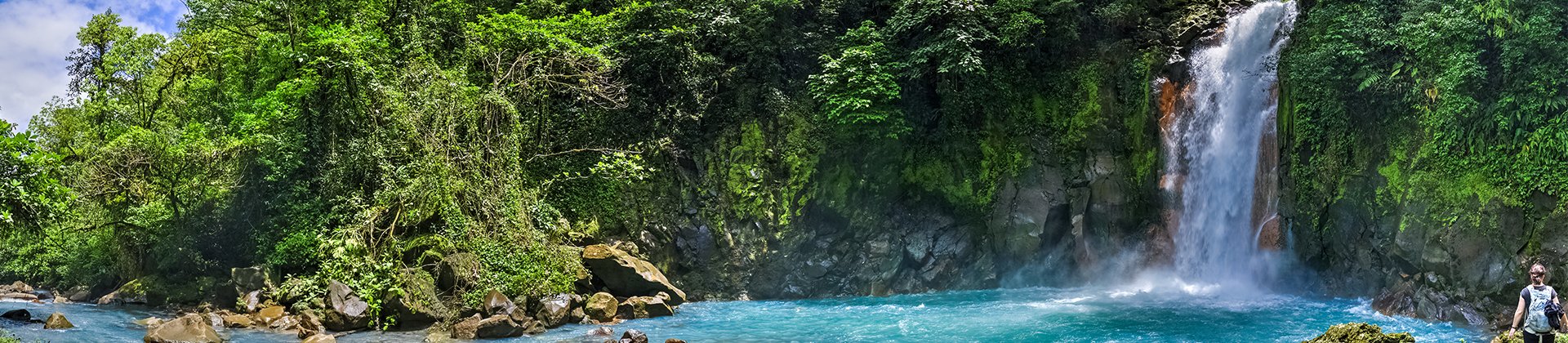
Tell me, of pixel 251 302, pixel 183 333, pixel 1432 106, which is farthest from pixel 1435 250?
pixel 251 302

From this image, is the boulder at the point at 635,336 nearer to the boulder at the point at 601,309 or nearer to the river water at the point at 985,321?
the river water at the point at 985,321

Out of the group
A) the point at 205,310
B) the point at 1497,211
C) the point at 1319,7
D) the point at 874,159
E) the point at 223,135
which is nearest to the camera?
the point at 1497,211

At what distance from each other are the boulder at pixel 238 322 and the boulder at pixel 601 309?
18.8 ft

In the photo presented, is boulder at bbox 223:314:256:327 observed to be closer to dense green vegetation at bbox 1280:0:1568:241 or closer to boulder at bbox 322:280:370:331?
boulder at bbox 322:280:370:331

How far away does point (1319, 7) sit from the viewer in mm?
19453

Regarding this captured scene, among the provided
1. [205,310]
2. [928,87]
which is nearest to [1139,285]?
[928,87]

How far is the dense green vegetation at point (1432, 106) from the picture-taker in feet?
48.2

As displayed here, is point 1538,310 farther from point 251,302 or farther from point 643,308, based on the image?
point 251,302

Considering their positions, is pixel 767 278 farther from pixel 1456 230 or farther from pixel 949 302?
pixel 1456 230

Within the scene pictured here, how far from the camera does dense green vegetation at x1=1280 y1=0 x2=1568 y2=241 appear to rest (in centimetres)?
1468

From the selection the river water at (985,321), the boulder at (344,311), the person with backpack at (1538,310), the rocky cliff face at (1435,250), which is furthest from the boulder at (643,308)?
the rocky cliff face at (1435,250)

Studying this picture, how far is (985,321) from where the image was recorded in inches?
675

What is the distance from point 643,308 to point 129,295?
44.8 feet

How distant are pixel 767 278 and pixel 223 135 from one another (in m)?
12.6
